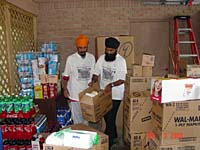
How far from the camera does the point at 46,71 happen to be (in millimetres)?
3631

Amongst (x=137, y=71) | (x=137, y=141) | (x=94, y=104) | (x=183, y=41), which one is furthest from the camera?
(x=183, y=41)

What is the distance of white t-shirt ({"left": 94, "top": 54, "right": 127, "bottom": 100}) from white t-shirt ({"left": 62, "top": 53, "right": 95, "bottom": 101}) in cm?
20

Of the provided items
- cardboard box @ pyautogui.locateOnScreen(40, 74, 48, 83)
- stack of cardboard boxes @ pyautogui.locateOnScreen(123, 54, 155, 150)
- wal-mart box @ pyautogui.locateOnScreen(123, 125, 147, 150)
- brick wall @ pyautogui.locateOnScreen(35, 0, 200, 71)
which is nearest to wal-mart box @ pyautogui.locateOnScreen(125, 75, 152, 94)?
stack of cardboard boxes @ pyautogui.locateOnScreen(123, 54, 155, 150)

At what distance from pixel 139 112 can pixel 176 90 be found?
0.92m

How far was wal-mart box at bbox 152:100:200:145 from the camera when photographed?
227 cm

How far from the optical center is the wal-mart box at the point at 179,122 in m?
2.27

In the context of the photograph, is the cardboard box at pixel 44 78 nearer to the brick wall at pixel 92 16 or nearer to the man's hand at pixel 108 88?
the man's hand at pixel 108 88

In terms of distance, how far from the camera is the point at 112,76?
3.44m

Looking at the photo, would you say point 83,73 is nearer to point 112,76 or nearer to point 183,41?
point 112,76

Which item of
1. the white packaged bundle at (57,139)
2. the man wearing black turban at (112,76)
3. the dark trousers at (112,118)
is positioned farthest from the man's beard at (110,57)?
the white packaged bundle at (57,139)

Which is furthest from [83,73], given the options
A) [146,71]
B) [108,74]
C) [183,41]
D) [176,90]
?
[183,41]

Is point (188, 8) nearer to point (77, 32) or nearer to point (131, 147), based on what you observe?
point (77, 32)

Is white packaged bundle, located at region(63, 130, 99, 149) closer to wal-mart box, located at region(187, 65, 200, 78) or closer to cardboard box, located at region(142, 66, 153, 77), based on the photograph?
cardboard box, located at region(142, 66, 153, 77)

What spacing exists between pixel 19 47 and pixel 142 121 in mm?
2129
